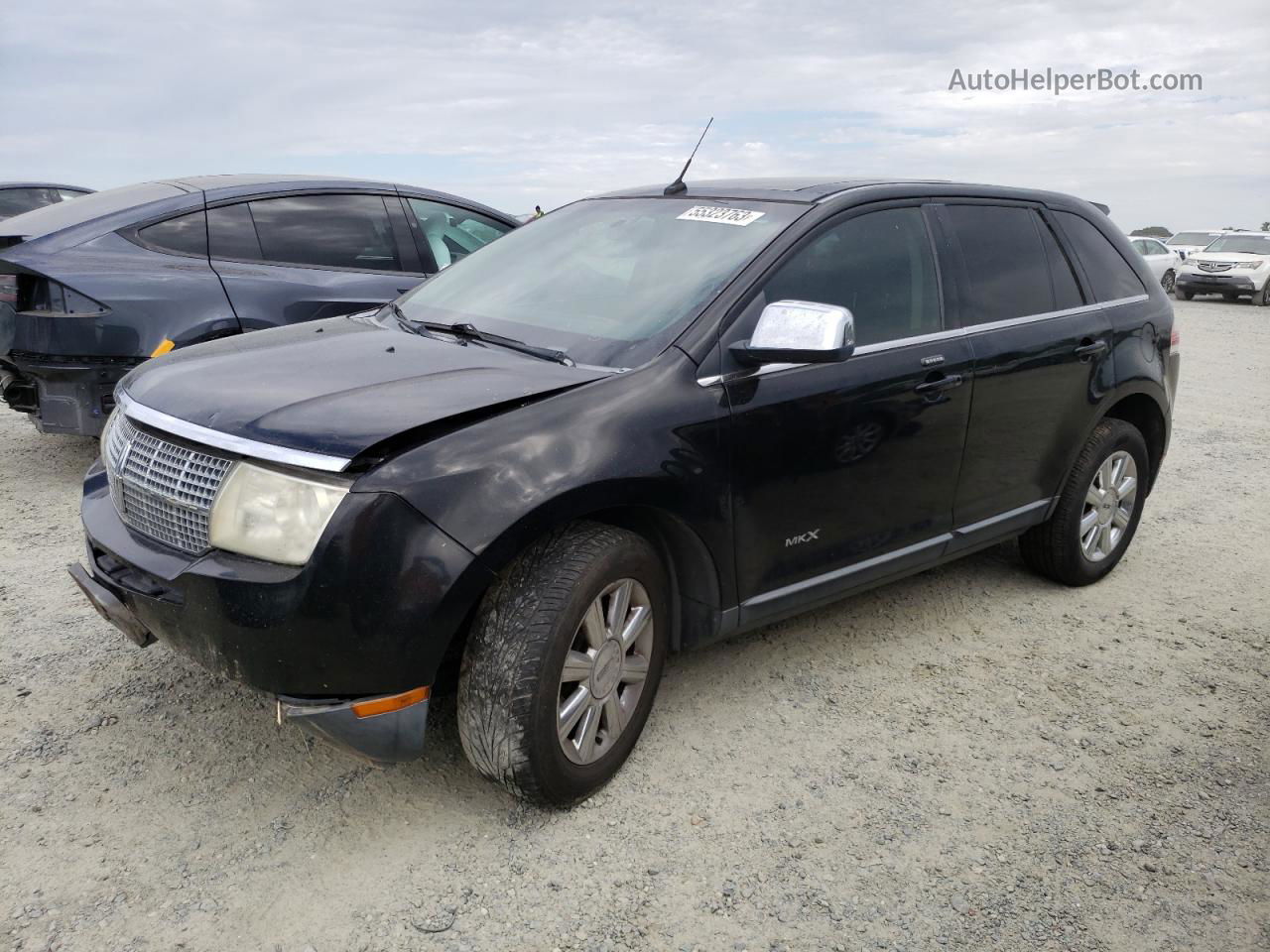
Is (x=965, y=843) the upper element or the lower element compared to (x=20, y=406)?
lower

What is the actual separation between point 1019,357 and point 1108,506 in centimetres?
113

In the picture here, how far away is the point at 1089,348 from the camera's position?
14.1 ft

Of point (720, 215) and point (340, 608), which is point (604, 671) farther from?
point (720, 215)

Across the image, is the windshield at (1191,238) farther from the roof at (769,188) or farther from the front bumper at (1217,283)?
the roof at (769,188)

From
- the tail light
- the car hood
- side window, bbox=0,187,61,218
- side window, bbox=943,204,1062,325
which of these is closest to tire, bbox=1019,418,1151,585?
side window, bbox=943,204,1062,325

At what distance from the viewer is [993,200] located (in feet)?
13.7

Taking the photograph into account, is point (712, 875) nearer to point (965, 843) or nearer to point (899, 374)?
point (965, 843)

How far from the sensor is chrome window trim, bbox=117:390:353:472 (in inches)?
94.9

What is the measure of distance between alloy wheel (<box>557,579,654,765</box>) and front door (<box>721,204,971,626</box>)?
0.40 meters

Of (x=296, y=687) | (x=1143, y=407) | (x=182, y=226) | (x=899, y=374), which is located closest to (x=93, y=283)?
(x=182, y=226)

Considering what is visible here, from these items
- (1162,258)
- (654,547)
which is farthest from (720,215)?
(1162,258)

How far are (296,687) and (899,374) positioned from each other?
2.15m

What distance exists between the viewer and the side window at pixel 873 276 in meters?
3.34

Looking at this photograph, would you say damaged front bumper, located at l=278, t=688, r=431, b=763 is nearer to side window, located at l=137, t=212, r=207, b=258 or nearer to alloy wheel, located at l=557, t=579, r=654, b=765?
alloy wheel, located at l=557, t=579, r=654, b=765
